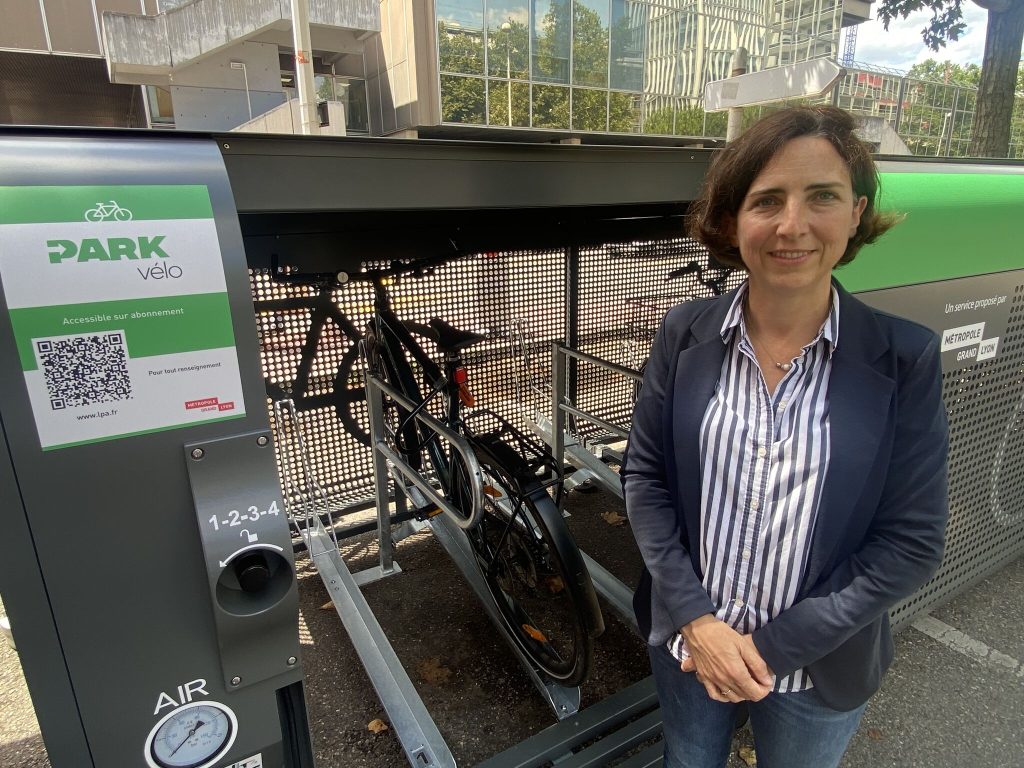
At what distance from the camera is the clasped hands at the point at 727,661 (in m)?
1.36

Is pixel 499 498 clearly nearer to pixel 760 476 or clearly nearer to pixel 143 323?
pixel 760 476

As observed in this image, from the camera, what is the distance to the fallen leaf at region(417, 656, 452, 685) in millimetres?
2732

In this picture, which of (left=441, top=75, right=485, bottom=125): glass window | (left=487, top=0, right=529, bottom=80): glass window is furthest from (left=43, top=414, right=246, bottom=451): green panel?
(left=487, top=0, right=529, bottom=80): glass window

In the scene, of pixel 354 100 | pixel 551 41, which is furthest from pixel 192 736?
pixel 354 100

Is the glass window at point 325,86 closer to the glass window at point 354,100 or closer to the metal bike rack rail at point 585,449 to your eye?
the glass window at point 354,100

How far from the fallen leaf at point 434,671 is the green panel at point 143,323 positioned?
6.83 ft

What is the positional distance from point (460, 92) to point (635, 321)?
45.3ft

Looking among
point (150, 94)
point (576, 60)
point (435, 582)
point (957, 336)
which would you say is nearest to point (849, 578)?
point (957, 336)

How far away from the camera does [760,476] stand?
132 cm

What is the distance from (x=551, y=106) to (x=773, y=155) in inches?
667

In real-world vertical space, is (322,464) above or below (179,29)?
below

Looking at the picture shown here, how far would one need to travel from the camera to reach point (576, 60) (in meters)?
16.8

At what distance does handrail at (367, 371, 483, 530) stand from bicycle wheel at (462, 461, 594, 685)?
0.57ft

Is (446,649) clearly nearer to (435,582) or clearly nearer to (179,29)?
(435,582)
